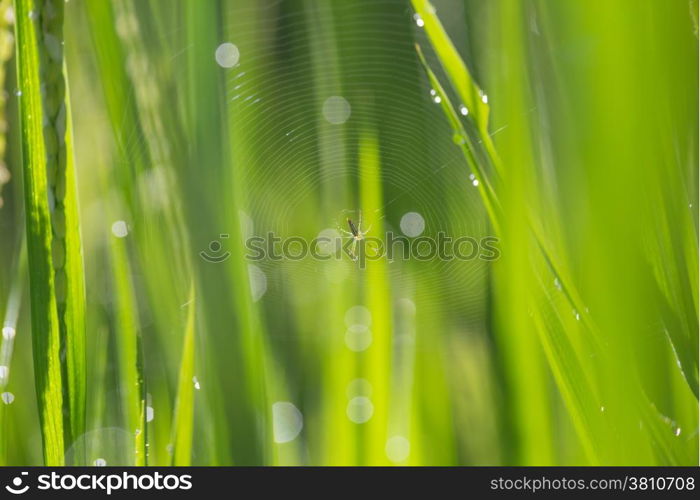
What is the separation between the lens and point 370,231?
0.43m

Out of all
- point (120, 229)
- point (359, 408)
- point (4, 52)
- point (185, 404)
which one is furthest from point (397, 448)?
point (4, 52)

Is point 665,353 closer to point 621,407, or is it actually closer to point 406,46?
point 621,407

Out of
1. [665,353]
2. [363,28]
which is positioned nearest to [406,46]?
[363,28]

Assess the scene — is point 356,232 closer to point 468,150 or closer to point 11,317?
point 468,150

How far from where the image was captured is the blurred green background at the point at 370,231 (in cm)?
39

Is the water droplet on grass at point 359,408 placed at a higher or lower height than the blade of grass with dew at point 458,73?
lower

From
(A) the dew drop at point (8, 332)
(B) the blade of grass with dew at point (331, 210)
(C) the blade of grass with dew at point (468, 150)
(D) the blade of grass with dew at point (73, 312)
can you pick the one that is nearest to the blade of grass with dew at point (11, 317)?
(A) the dew drop at point (8, 332)

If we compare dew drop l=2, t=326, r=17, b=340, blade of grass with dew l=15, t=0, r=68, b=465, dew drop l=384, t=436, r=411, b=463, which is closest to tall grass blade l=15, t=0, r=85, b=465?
blade of grass with dew l=15, t=0, r=68, b=465

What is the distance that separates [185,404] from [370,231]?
18 centimetres

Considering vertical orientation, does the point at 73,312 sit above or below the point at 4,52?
below

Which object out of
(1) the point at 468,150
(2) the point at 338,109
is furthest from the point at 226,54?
(1) the point at 468,150

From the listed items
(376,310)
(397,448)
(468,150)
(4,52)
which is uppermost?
(4,52)

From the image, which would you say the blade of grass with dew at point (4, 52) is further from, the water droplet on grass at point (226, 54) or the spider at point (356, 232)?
the spider at point (356, 232)

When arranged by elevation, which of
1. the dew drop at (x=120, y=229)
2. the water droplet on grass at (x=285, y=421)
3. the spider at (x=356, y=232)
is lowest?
the water droplet on grass at (x=285, y=421)
